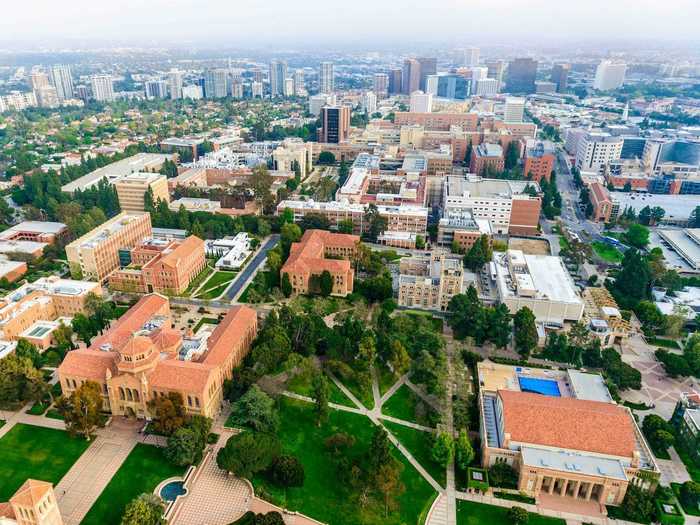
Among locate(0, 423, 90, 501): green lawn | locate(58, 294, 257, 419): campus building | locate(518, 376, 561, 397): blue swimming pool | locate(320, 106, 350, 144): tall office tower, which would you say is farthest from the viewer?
locate(320, 106, 350, 144): tall office tower

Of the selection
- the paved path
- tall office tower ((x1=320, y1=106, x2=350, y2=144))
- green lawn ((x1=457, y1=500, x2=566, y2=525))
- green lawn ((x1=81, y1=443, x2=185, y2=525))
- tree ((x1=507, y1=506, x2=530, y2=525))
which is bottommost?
green lawn ((x1=457, y1=500, x2=566, y2=525))

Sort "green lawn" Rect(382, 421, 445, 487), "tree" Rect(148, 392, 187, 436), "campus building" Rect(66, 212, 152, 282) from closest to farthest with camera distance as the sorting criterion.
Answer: "green lawn" Rect(382, 421, 445, 487) → "tree" Rect(148, 392, 187, 436) → "campus building" Rect(66, 212, 152, 282)

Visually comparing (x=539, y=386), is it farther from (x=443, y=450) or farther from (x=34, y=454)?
(x=34, y=454)

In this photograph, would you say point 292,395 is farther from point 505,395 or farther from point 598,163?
point 598,163

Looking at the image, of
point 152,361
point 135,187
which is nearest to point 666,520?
point 152,361

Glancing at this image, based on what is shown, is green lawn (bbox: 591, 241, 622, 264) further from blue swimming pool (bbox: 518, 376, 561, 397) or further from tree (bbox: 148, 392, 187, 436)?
tree (bbox: 148, 392, 187, 436)

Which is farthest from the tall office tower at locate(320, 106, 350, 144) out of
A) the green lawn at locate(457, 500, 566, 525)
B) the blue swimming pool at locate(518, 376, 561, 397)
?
the green lawn at locate(457, 500, 566, 525)

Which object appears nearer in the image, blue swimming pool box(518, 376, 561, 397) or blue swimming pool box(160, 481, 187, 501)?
blue swimming pool box(160, 481, 187, 501)
